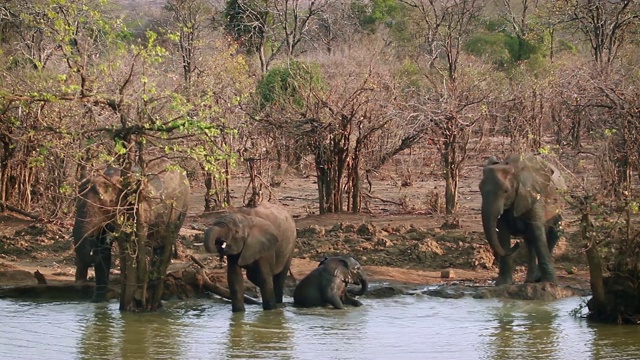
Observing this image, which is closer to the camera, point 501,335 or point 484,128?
point 501,335

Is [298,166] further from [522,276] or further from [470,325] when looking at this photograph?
[470,325]

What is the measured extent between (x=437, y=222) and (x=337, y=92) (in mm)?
3030

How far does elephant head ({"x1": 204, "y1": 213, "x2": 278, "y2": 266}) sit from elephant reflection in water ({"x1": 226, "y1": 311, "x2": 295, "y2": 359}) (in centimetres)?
68

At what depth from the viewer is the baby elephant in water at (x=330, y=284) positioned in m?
14.4

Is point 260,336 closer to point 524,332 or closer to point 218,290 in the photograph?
point 218,290

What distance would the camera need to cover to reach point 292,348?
1238cm

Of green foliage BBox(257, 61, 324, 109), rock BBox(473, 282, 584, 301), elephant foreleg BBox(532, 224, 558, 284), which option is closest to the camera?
rock BBox(473, 282, 584, 301)

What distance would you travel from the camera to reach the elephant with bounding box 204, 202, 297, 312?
13.9 m

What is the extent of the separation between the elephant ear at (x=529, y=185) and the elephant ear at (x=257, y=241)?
3.45 meters

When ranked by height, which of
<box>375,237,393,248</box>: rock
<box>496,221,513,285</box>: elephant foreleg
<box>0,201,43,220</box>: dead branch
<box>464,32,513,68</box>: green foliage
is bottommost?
<box>496,221,513,285</box>: elephant foreleg

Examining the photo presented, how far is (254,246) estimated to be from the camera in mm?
14156

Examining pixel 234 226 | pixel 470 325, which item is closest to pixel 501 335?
pixel 470 325

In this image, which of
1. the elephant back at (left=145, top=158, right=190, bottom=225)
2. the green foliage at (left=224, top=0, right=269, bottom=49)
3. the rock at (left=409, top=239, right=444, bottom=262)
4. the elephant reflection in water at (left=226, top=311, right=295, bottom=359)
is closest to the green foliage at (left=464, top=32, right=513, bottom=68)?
the green foliage at (left=224, top=0, right=269, bottom=49)

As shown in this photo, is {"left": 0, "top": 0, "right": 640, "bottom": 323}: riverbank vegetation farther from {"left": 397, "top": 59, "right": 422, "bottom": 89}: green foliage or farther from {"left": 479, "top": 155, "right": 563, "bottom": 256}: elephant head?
{"left": 397, "top": 59, "right": 422, "bottom": 89}: green foliage
